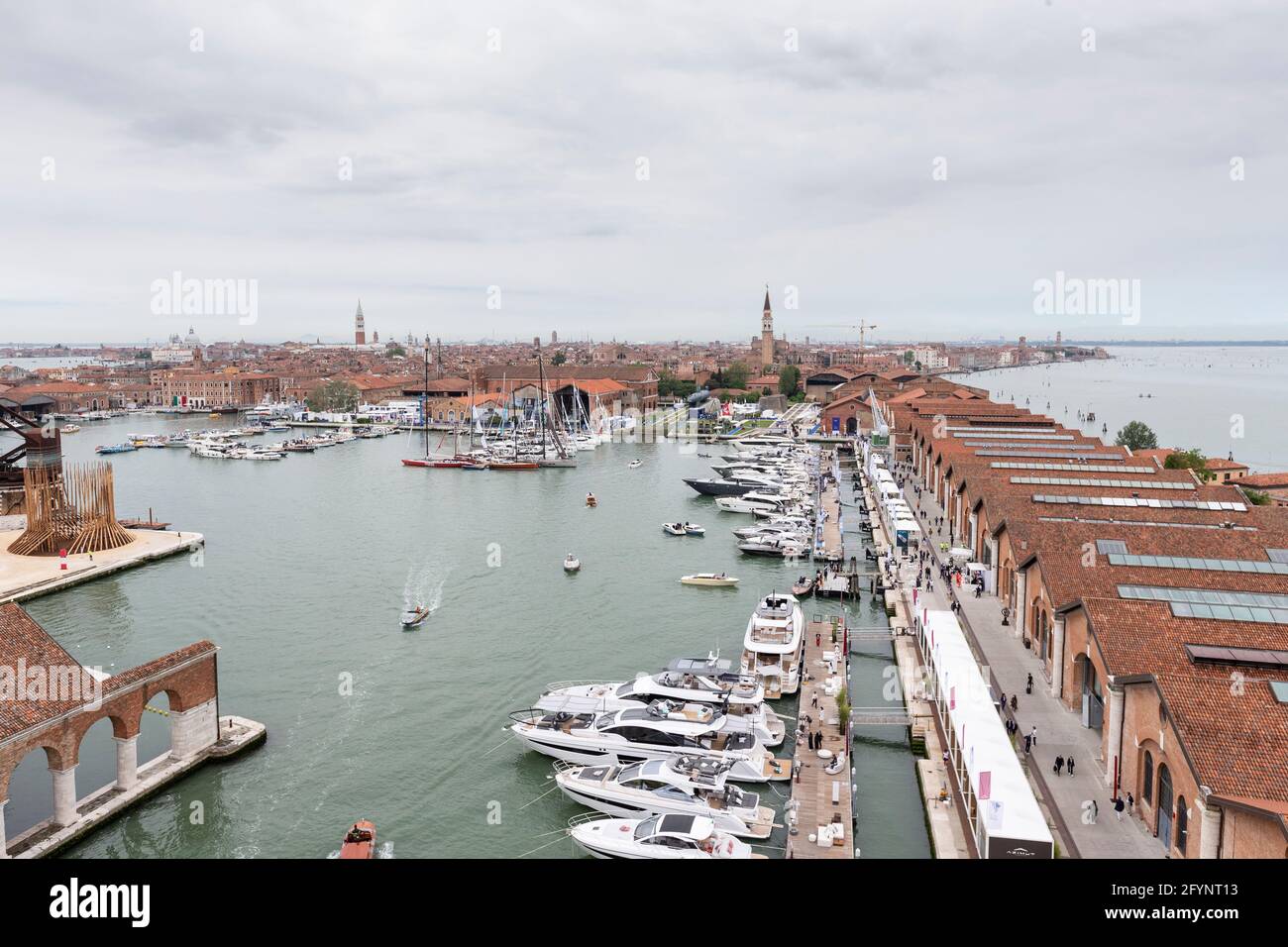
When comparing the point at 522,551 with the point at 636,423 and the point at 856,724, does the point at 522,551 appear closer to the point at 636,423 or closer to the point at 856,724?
the point at 856,724

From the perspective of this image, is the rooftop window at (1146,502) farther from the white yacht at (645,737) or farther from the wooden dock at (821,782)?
the white yacht at (645,737)

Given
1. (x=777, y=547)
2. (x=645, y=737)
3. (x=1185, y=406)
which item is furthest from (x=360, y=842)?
(x=1185, y=406)

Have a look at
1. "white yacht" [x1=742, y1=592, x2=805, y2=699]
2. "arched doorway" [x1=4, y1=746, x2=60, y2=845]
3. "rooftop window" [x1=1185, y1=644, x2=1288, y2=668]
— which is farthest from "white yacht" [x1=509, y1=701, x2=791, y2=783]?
"arched doorway" [x1=4, y1=746, x2=60, y2=845]

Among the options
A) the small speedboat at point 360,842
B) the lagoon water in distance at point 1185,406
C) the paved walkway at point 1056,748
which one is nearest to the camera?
the paved walkway at point 1056,748

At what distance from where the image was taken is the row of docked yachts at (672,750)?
35.7 ft

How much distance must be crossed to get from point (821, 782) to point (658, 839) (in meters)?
2.80

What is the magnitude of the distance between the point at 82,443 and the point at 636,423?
3635 cm

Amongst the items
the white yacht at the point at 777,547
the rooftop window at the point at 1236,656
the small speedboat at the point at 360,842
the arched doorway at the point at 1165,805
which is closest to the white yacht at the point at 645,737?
the small speedboat at the point at 360,842

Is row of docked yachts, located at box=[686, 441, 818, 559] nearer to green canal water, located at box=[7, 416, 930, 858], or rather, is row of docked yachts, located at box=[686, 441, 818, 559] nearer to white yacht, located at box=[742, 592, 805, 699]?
green canal water, located at box=[7, 416, 930, 858]

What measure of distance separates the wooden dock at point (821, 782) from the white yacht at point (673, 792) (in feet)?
1.54

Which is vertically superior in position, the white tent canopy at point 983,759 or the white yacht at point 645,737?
the white tent canopy at point 983,759

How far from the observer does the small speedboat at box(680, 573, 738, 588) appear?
23.3m

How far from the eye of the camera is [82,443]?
6044 cm
